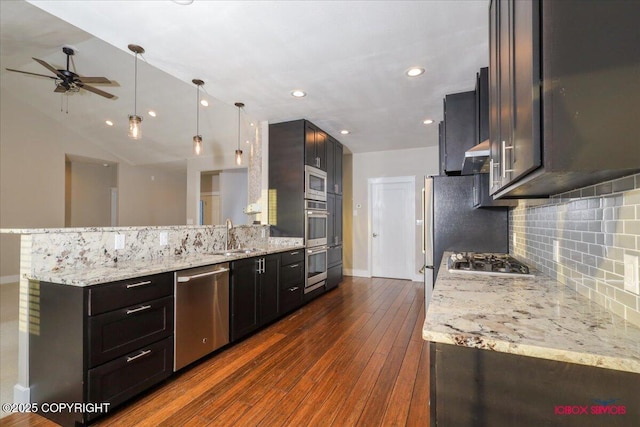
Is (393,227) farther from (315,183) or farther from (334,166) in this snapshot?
(315,183)

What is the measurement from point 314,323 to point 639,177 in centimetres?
297

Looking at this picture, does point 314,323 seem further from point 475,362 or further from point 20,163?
point 20,163

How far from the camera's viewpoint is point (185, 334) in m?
2.21

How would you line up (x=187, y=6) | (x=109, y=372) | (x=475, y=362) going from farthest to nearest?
(x=187, y=6)
(x=109, y=372)
(x=475, y=362)

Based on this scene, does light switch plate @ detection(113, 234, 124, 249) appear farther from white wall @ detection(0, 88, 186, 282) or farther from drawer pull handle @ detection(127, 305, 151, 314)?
white wall @ detection(0, 88, 186, 282)

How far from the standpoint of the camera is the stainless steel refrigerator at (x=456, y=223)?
2.83m

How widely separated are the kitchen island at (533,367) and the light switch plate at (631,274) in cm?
12

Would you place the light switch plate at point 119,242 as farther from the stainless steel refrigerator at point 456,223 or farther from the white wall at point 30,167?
the white wall at point 30,167

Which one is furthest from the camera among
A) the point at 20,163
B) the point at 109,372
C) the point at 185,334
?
the point at 20,163

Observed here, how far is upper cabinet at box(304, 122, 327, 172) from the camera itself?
4020 millimetres

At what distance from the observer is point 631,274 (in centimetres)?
92

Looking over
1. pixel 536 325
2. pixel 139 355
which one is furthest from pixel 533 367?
pixel 139 355

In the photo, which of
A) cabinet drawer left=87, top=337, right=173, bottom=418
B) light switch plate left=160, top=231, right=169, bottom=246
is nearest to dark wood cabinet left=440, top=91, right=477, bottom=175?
light switch plate left=160, top=231, right=169, bottom=246

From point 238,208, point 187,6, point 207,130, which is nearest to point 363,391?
point 187,6
